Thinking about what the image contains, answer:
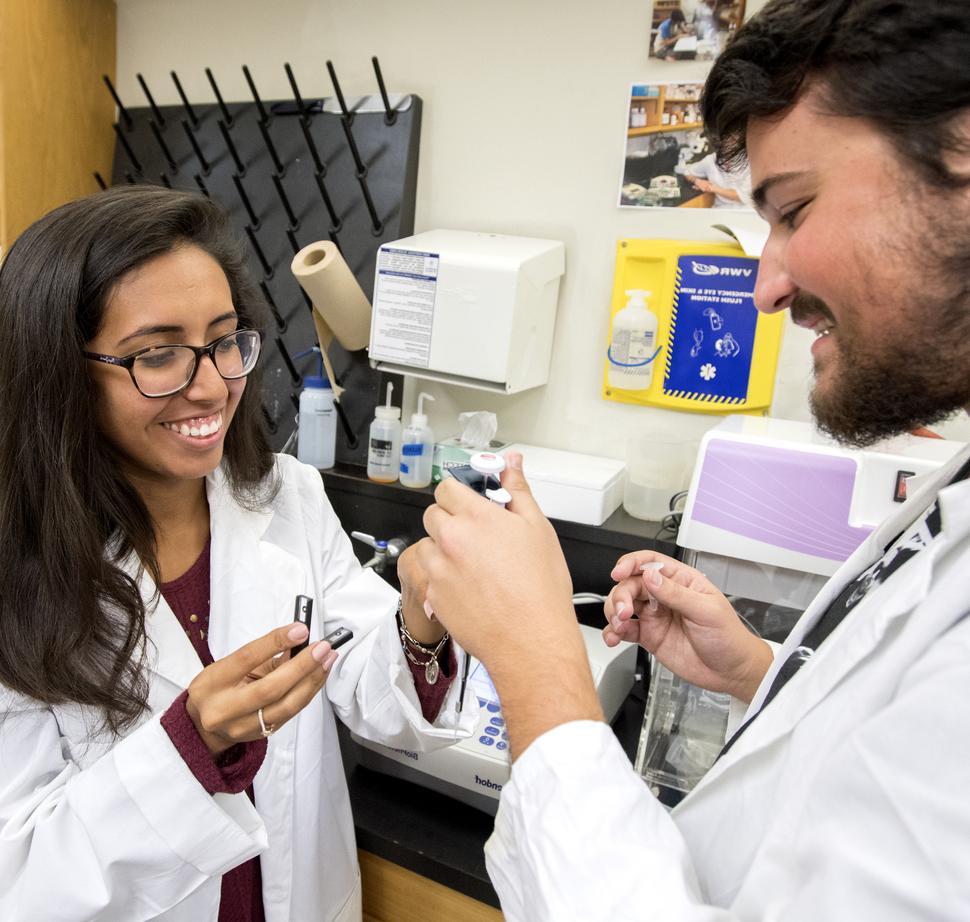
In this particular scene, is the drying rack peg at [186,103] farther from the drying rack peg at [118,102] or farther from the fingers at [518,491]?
the fingers at [518,491]

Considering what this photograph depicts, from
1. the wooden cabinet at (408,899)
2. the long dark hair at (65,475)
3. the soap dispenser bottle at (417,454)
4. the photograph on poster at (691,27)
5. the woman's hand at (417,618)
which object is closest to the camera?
the long dark hair at (65,475)

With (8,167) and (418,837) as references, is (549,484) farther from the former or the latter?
(8,167)

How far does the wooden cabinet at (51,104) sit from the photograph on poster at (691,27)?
5.24ft

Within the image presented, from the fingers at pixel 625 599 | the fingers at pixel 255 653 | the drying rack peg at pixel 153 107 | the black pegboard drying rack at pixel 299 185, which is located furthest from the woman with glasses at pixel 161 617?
the drying rack peg at pixel 153 107

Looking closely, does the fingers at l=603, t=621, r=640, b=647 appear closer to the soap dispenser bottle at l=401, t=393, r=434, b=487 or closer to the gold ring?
the gold ring

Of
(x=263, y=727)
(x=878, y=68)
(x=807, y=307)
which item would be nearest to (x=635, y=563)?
(x=807, y=307)

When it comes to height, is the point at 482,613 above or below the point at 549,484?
above

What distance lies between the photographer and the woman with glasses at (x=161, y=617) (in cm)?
80

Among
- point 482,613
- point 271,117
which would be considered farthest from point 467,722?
point 271,117

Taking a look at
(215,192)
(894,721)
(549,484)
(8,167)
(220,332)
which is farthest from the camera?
(215,192)

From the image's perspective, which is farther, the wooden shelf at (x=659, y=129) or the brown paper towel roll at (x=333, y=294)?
→ the brown paper towel roll at (x=333, y=294)

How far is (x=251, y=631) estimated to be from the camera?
110 cm

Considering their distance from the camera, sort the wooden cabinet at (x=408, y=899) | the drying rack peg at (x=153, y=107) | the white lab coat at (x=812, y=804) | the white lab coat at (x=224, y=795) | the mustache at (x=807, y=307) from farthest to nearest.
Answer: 1. the drying rack peg at (x=153, y=107)
2. the wooden cabinet at (x=408, y=899)
3. the white lab coat at (x=224, y=795)
4. the mustache at (x=807, y=307)
5. the white lab coat at (x=812, y=804)

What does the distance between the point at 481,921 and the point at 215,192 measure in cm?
191
